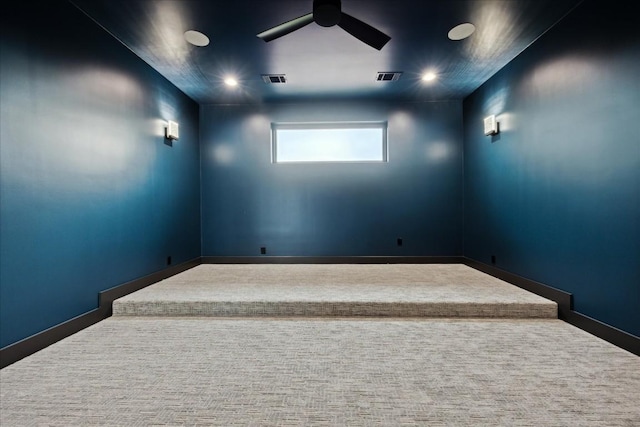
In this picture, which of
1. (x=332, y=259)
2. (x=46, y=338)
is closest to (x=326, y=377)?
(x=46, y=338)

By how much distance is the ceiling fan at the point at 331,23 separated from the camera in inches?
84.4

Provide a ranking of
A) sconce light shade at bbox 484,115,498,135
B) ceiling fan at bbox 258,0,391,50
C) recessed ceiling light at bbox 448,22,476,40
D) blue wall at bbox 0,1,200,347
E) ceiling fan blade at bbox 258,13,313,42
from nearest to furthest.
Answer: blue wall at bbox 0,1,200,347 < ceiling fan at bbox 258,0,391,50 < ceiling fan blade at bbox 258,13,313,42 < recessed ceiling light at bbox 448,22,476,40 < sconce light shade at bbox 484,115,498,135

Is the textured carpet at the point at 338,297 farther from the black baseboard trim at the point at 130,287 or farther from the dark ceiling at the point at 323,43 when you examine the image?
the dark ceiling at the point at 323,43

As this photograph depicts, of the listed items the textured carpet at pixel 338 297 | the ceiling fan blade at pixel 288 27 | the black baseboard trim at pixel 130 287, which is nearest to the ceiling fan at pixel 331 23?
the ceiling fan blade at pixel 288 27

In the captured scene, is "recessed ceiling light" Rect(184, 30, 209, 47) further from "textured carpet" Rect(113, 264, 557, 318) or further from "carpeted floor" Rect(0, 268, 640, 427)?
"carpeted floor" Rect(0, 268, 640, 427)

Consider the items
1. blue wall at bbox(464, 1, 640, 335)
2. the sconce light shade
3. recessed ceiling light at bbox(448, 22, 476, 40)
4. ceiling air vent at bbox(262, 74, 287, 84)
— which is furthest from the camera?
ceiling air vent at bbox(262, 74, 287, 84)

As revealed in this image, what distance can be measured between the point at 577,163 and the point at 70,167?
448 centimetres

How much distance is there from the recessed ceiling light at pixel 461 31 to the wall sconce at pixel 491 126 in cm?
124

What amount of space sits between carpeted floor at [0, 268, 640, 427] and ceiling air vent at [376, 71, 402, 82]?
318 cm

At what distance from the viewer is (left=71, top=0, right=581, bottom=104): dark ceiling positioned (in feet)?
8.05

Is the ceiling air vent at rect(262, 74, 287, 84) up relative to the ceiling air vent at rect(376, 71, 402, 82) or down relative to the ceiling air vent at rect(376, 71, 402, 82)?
down

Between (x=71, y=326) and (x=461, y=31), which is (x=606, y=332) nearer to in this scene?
(x=461, y=31)

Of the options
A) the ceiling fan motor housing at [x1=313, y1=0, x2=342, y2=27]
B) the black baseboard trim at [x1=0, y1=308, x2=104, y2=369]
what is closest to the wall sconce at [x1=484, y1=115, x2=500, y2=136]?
the ceiling fan motor housing at [x1=313, y1=0, x2=342, y2=27]

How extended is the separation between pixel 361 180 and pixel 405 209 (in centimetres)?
90
